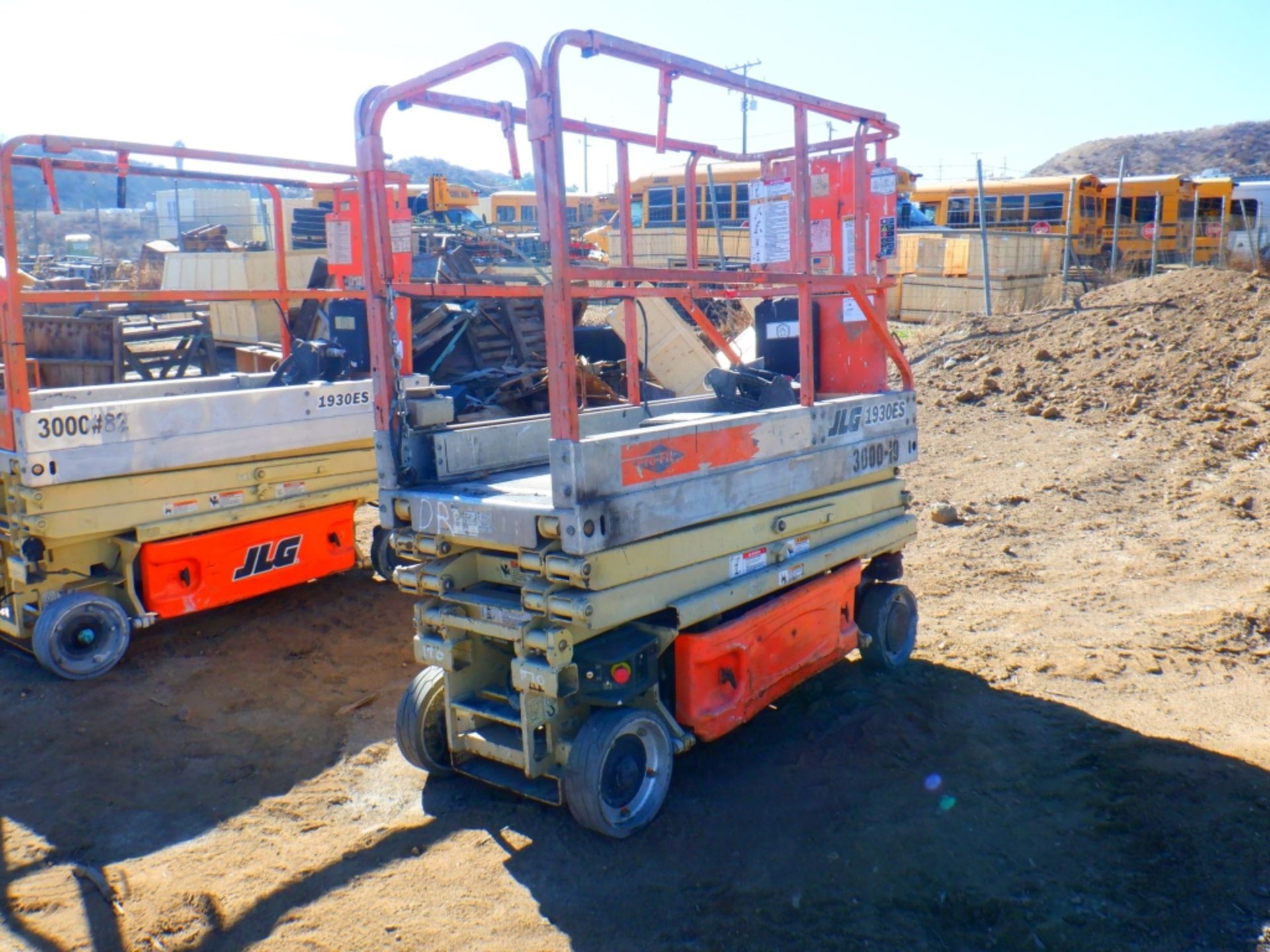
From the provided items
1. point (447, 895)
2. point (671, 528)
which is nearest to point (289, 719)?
point (447, 895)

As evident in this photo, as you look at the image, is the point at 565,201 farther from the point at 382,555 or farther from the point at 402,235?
the point at 382,555

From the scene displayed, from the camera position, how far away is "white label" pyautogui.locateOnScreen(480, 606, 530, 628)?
151 inches

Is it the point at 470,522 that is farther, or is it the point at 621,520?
the point at 470,522

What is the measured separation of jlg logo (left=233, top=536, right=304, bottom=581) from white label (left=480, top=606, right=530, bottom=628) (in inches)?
117

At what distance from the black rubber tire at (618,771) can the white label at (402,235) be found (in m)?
3.22

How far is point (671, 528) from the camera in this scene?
157 inches

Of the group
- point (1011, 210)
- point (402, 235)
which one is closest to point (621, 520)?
point (402, 235)

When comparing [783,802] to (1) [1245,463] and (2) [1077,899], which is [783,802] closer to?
(2) [1077,899]

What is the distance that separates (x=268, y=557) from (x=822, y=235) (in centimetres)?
396

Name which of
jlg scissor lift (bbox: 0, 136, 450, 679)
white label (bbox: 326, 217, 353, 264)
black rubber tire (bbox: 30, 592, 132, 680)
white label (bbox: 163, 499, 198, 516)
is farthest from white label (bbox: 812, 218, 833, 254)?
black rubber tire (bbox: 30, 592, 132, 680)

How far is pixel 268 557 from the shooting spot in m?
6.49

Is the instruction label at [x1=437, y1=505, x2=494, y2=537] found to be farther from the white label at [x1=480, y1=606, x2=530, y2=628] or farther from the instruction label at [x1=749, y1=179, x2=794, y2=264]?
the instruction label at [x1=749, y1=179, x2=794, y2=264]

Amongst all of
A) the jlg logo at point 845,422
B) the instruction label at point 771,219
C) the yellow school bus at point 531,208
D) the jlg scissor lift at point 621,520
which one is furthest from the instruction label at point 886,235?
the yellow school bus at point 531,208

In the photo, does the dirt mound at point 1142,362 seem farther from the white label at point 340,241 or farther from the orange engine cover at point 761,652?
the white label at point 340,241
